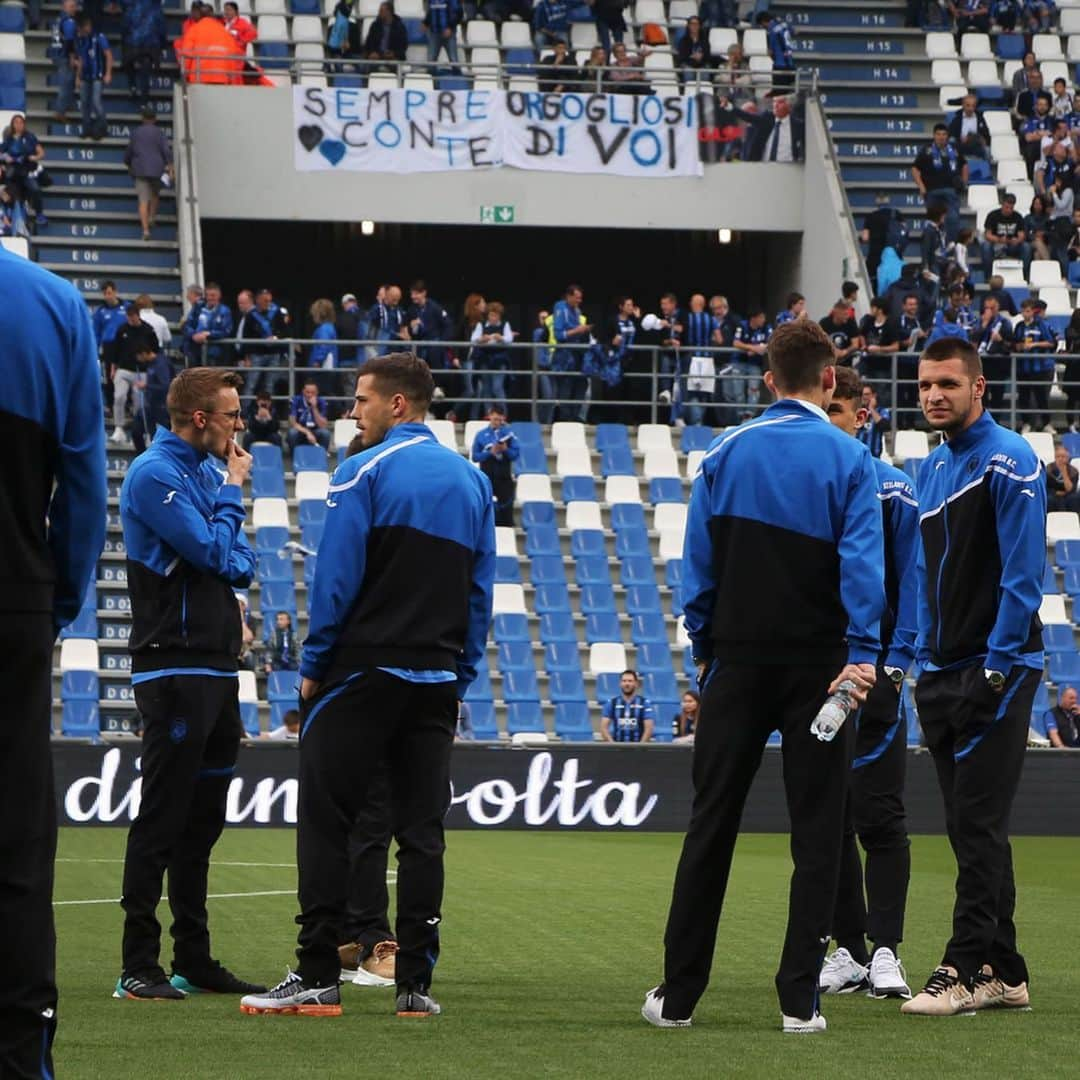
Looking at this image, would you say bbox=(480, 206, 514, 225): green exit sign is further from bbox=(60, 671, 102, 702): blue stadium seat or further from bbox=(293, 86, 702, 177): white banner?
bbox=(60, 671, 102, 702): blue stadium seat

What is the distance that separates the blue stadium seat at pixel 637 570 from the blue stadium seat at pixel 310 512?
11.4ft

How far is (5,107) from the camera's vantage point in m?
30.5

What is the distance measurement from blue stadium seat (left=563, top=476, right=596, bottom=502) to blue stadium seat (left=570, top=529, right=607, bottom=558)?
59 cm

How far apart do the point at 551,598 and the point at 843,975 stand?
1704 centimetres

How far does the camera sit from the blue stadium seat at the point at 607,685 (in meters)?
24.1

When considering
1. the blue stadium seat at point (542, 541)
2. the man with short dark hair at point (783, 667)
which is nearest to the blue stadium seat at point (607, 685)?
the blue stadium seat at point (542, 541)

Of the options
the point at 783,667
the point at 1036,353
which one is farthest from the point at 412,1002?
the point at 1036,353

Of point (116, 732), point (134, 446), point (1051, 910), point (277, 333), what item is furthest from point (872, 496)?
point (277, 333)

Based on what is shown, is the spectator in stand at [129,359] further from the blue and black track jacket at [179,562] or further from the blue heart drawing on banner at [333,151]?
the blue and black track jacket at [179,562]

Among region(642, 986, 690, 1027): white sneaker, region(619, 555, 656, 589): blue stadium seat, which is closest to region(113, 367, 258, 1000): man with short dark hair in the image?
region(642, 986, 690, 1027): white sneaker

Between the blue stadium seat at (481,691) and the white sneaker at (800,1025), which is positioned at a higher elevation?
the white sneaker at (800,1025)

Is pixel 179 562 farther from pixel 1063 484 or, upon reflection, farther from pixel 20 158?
pixel 20 158

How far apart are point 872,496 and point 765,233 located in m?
27.1

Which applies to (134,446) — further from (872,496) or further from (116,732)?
(872,496)
